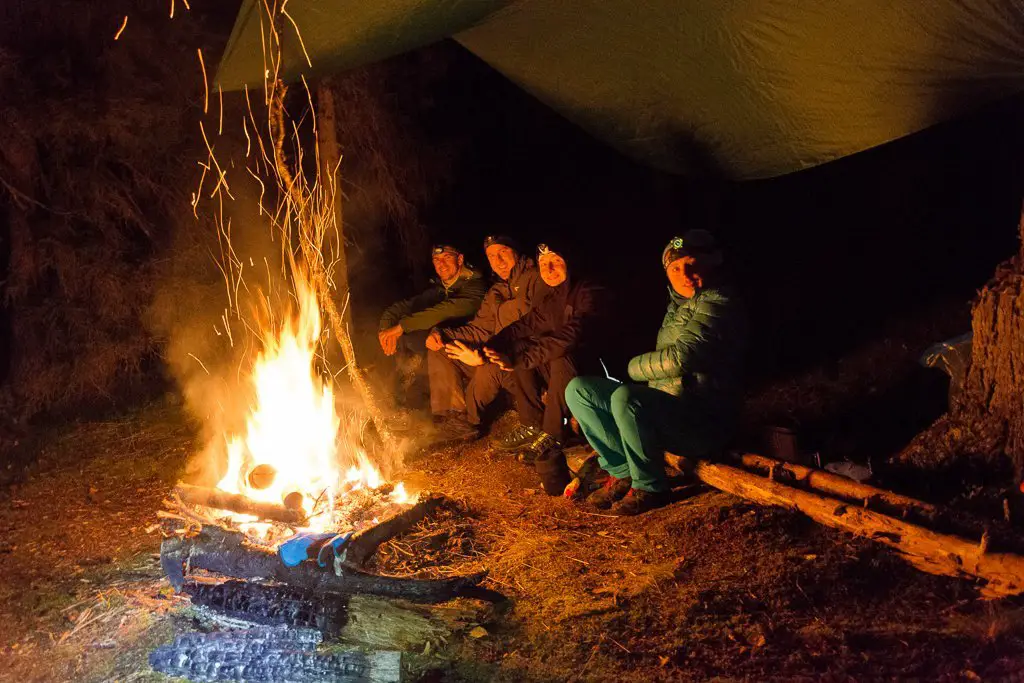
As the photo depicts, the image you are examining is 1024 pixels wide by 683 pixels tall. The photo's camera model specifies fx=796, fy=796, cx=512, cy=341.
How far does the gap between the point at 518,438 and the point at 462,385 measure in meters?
0.81

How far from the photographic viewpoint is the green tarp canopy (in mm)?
4141

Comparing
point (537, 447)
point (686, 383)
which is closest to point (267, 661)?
point (686, 383)

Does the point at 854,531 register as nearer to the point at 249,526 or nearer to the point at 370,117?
the point at 249,526

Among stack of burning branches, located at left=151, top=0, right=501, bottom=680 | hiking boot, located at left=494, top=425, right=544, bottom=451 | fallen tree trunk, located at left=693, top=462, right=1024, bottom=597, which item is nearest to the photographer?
fallen tree trunk, located at left=693, top=462, right=1024, bottom=597

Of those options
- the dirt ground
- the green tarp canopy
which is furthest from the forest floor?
the green tarp canopy

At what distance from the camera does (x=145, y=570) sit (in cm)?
420

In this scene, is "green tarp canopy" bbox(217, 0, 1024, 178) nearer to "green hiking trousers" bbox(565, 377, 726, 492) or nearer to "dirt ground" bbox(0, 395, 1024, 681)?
"green hiking trousers" bbox(565, 377, 726, 492)

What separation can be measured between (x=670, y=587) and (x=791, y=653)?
2.34 ft

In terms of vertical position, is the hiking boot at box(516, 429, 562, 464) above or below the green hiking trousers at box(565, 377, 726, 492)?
below

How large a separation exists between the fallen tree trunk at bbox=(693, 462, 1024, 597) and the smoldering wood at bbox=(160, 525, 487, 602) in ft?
4.90

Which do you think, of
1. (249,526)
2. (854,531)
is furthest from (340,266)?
(854,531)

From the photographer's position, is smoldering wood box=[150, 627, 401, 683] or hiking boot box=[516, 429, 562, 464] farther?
hiking boot box=[516, 429, 562, 464]

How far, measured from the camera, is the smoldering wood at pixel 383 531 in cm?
387

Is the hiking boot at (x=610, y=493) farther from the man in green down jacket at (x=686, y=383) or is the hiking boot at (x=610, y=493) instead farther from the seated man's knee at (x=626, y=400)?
the seated man's knee at (x=626, y=400)
